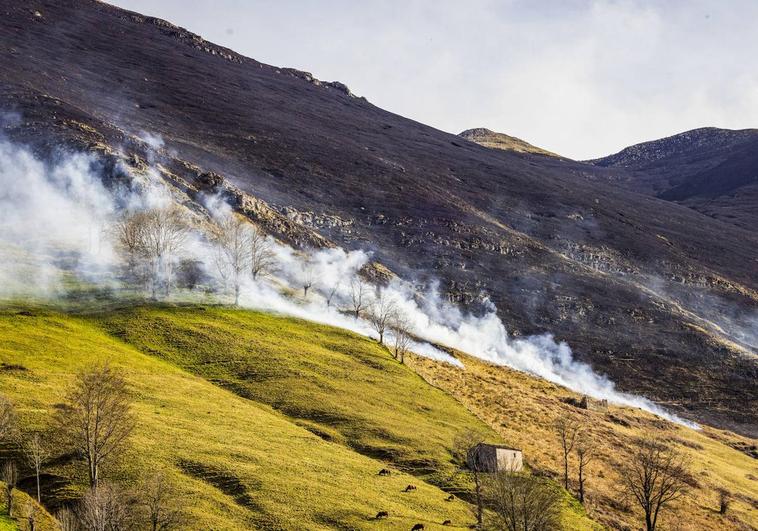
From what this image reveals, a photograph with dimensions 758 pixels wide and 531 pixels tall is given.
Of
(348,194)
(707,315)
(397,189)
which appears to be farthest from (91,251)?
(707,315)

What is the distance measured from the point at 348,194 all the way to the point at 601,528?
130 metres

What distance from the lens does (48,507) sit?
53.2m

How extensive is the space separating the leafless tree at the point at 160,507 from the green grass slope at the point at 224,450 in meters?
1.17

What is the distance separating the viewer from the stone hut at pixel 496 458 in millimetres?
70062

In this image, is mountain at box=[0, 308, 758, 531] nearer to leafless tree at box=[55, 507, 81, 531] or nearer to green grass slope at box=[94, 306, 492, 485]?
green grass slope at box=[94, 306, 492, 485]

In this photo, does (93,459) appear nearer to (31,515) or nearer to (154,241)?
(31,515)

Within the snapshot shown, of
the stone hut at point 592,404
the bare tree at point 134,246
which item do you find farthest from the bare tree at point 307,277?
the stone hut at point 592,404

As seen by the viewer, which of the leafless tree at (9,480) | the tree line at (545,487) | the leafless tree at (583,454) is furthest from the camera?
the leafless tree at (583,454)

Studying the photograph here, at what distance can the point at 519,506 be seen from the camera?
188 feet

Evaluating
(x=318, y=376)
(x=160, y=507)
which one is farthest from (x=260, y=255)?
(x=160, y=507)

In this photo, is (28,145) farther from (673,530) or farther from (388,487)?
(673,530)

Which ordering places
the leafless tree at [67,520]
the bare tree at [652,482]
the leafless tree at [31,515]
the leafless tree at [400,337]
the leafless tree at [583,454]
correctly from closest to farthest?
the leafless tree at [67,520] < the leafless tree at [31,515] < the bare tree at [652,482] < the leafless tree at [583,454] < the leafless tree at [400,337]

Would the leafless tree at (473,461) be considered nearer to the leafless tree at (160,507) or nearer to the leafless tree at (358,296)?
the leafless tree at (160,507)

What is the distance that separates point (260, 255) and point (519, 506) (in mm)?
83550
